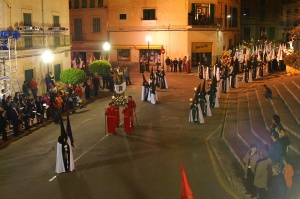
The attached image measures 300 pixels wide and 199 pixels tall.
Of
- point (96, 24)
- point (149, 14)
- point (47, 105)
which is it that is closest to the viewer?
point (47, 105)

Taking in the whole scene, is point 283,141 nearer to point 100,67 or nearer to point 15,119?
point 15,119

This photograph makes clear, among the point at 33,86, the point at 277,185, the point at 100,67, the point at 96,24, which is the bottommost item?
the point at 277,185

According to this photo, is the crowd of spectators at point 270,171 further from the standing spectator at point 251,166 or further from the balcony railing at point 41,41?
the balcony railing at point 41,41

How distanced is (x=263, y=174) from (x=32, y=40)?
772 inches

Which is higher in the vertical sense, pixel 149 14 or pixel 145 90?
pixel 149 14

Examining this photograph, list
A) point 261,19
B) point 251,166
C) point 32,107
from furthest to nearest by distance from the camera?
point 261,19, point 32,107, point 251,166

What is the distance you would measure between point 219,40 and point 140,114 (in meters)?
26.8

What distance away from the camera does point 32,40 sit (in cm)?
2622

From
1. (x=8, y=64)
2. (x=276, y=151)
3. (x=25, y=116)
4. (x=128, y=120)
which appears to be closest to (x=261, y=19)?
(x=8, y=64)

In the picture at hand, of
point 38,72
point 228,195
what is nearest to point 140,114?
point 38,72

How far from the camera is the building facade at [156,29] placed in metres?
43.3

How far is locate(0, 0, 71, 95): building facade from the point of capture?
75.8 ft

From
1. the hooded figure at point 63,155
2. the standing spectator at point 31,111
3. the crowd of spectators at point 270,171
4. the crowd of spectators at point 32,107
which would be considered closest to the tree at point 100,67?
the crowd of spectators at point 32,107

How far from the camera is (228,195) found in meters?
11.2
